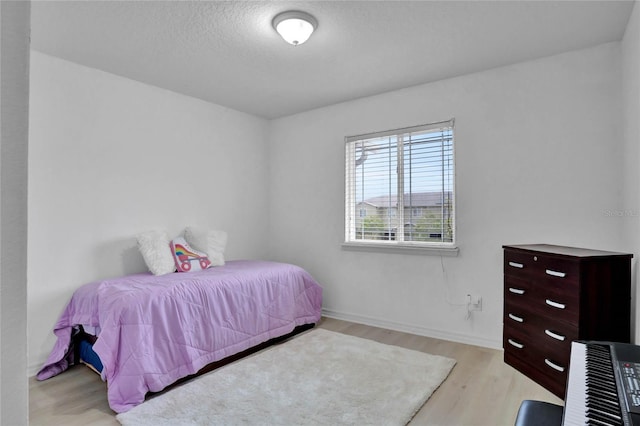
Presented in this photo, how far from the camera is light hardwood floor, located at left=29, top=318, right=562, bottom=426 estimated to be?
6.80 ft

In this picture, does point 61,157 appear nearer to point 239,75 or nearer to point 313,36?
point 239,75

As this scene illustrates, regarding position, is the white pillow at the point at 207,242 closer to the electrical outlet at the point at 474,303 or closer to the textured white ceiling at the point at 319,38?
the textured white ceiling at the point at 319,38

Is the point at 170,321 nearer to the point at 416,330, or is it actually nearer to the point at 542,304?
the point at 416,330

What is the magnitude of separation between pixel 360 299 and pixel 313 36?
8.96ft

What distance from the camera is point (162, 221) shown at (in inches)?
142

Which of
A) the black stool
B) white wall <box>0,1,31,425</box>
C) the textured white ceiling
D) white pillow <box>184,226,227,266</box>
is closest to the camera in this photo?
white wall <box>0,1,31,425</box>

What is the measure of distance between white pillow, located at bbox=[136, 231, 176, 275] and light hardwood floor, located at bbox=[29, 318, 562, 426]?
36.6 inches

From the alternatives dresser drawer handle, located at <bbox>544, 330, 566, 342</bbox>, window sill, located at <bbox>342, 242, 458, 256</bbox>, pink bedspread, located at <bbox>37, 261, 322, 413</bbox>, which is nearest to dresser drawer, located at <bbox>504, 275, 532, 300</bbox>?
dresser drawer handle, located at <bbox>544, 330, 566, 342</bbox>

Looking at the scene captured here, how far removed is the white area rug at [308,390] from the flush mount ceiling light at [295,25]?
2408 mm

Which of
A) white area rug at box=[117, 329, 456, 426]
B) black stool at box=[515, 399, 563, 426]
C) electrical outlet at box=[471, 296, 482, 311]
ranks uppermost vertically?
black stool at box=[515, 399, 563, 426]

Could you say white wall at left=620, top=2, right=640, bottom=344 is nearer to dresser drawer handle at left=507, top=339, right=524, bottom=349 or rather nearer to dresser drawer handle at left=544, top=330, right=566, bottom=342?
dresser drawer handle at left=544, top=330, right=566, bottom=342

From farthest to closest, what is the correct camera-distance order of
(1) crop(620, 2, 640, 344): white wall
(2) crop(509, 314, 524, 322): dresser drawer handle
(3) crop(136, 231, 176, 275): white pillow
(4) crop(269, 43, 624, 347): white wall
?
(3) crop(136, 231, 176, 275): white pillow < (4) crop(269, 43, 624, 347): white wall < (2) crop(509, 314, 524, 322): dresser drawer handle < (1) crop(620, 2, 640, 344): white wall

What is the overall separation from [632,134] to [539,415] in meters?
1.99

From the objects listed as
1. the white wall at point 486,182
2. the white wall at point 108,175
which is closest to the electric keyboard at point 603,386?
the white wall at point 486,182
